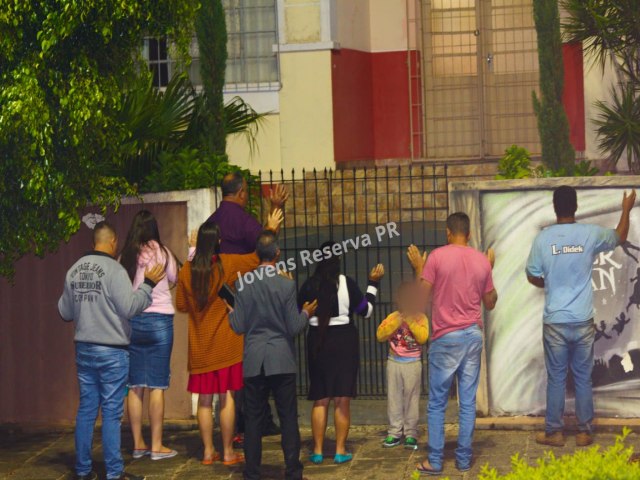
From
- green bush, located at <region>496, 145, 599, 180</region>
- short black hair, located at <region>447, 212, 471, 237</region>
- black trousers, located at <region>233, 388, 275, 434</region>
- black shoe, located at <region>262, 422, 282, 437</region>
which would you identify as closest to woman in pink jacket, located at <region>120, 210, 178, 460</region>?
black trousers, located at <region>233, 388, 275, 434</region>

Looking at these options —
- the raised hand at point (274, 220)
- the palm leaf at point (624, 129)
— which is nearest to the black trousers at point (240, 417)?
the raised hand at point (274, 220)

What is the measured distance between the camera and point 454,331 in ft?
30.6

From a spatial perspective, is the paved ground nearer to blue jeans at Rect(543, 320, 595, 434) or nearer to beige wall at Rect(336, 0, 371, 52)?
blue jeans at Rect(543, 320, 595, 434)

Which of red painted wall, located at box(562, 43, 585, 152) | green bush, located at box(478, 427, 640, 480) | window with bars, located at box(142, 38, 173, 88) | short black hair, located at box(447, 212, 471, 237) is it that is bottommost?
green bush, located at box(478, 427, 640, 480)

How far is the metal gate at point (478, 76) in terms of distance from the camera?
18906 mm

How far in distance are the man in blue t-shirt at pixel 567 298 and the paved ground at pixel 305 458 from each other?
362mm

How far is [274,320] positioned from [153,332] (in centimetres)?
138

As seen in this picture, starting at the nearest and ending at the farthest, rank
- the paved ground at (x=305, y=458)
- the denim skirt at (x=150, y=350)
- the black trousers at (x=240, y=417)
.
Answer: the paved ground at (x=305, y=458), the denim skirt at (x=150, y=350), the black trousers at (x=240, y=417)

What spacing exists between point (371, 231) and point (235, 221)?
6.29 metres

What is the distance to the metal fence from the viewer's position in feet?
41.2

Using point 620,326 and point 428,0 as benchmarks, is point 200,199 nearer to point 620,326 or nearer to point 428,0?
point 620,326

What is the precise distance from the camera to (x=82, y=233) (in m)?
11.6

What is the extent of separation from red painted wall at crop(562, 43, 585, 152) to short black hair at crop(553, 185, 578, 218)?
325 inches

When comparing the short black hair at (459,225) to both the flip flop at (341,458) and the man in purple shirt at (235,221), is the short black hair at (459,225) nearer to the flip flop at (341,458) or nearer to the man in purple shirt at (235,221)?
the man in purple shirt at (235,221)
